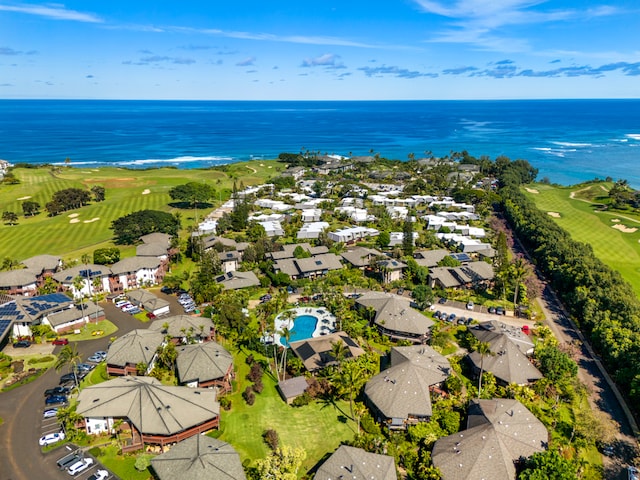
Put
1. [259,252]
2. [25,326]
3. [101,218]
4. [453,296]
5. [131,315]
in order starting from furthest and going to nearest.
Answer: [101,218] → [259,252] → [453,296] → [131,315] → [25,326]

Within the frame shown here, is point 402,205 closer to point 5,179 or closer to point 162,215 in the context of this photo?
point 162,215

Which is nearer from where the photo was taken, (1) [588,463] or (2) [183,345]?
(1) [588,463]

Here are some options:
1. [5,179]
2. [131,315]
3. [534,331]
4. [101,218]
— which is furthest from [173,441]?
[5,179]

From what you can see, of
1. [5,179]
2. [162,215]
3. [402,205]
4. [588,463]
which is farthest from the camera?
[5,179]

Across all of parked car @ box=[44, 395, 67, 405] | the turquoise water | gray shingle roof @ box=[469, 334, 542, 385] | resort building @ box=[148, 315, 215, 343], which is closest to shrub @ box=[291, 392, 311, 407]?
the turquoise water

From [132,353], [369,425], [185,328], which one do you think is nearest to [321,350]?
[369,425]

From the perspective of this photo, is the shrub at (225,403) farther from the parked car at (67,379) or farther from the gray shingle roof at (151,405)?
the parked car at (67,379)

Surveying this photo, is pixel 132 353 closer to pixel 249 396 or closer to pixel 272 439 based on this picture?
pixel 249 396
